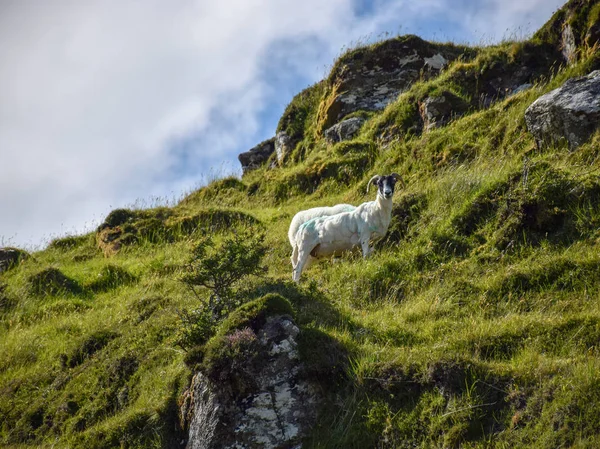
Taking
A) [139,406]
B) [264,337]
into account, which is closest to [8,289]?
[139,406]

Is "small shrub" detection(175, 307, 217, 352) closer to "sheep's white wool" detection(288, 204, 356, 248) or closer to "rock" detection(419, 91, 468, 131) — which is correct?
"sheep's white wool" detection(288, 204, 356, 248)

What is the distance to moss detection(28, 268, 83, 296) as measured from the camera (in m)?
17.3

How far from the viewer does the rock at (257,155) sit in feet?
91.6

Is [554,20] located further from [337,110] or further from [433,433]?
[433,433]

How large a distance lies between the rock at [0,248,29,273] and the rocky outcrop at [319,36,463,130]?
35.8ft

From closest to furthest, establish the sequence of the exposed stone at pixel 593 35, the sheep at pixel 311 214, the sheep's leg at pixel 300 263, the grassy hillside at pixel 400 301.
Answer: the grassy hillside at pixel 400 301
the sheep's leg at pixel 300 263
the sheep at pixel 311 214
the exposed stone at pixel 593 35

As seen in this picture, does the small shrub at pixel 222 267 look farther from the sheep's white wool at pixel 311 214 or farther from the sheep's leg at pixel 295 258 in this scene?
the sheep's white wool at pixel 311 214

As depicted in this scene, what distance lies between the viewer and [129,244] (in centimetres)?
1967

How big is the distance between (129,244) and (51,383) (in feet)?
25.0

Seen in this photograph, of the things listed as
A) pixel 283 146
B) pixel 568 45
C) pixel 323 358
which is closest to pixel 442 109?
pixel 568 45

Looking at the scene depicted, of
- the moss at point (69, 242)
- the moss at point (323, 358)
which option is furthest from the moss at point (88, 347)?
the moss at point (69, 242)

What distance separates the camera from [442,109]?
1959cm

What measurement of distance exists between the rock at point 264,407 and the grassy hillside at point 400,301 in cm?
31

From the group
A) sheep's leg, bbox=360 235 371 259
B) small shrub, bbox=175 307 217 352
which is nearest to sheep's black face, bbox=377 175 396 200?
sheep's leg, bbox=360 235 371 259
